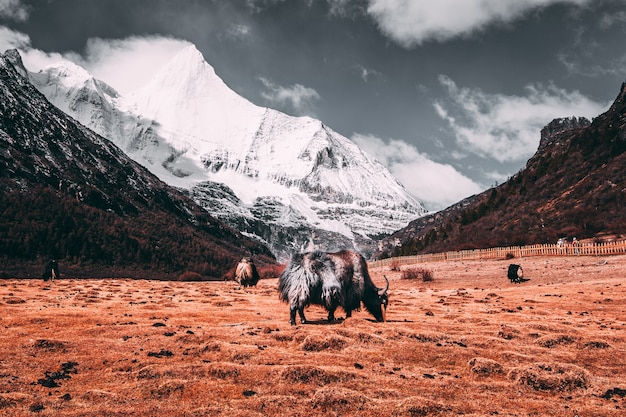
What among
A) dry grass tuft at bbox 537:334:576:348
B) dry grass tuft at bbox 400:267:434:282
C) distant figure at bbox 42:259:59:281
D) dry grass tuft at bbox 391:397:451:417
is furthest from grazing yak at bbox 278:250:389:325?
distant figure at bbox 42:259:59:281

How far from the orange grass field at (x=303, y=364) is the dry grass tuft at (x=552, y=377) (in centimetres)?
3

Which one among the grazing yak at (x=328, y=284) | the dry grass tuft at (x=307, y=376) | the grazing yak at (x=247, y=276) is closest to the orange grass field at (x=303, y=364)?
the dry grass tuft at (x=307, y=376)

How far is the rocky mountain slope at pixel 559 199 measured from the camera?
277 ft

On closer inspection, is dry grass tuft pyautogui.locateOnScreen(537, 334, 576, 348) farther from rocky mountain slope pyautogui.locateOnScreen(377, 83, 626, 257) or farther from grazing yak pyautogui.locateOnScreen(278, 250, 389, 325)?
rocky mountain slope pyautogui.locateOnScreen(377, 83, 626, 257)

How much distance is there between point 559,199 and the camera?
11062 cm

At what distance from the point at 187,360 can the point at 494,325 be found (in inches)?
414

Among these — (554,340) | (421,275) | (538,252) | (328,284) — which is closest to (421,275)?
(421,275)

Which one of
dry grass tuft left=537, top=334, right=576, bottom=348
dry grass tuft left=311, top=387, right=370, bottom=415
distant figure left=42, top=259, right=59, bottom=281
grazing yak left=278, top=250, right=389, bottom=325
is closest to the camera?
dry grass tuft left=311, top=387, right=370, bottom=415

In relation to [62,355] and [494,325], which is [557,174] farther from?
[62,355]

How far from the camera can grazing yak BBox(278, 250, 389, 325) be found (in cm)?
1609

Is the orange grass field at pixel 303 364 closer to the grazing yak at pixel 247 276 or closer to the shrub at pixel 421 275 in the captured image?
the grazing yak at pixel 247 276

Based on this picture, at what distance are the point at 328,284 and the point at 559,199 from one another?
110555 millimetres

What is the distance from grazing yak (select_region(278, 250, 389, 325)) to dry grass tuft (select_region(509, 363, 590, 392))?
730 cm

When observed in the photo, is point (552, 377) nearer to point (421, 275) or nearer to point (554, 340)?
point (554, 340)
